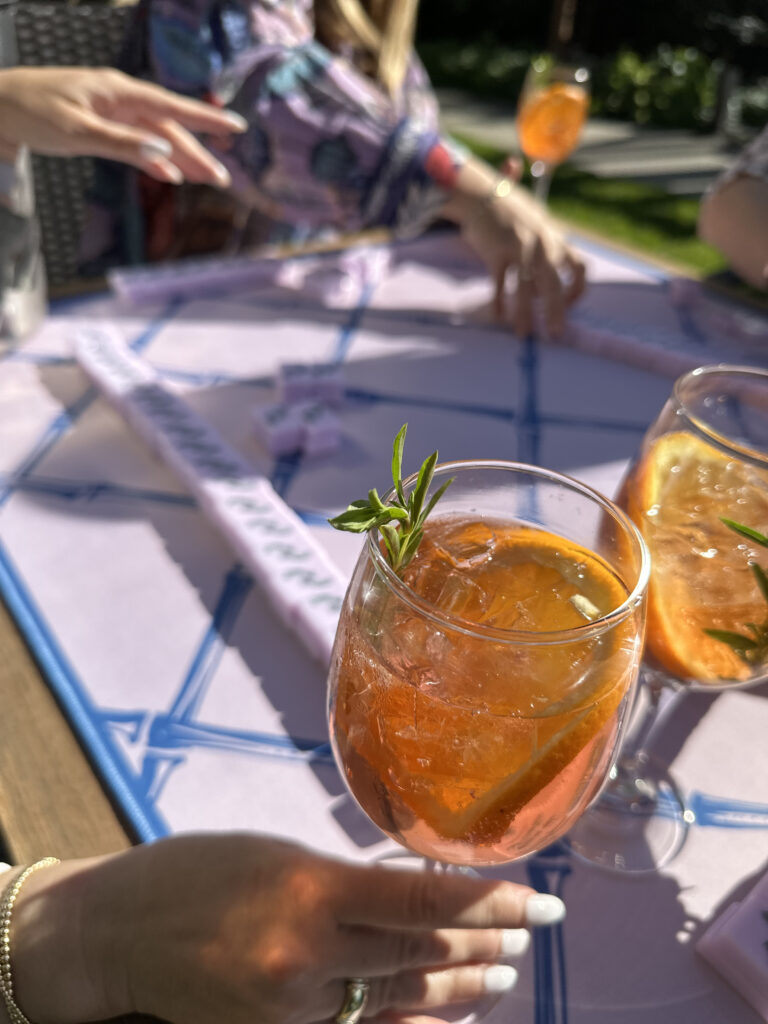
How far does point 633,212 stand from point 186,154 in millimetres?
4653

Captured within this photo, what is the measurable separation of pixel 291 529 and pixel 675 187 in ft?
18.9

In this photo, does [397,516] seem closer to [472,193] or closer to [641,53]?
[472,193]

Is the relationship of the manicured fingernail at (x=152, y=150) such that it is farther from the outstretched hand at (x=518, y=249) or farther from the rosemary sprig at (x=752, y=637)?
the rosemary sprig at (x=752, y=637)

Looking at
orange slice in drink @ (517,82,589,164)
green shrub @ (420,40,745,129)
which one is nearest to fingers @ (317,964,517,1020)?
orange slice in drink @ (517,82,589,164)

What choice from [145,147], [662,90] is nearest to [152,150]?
[145,147]

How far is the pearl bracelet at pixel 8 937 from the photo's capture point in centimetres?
56

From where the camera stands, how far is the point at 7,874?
23.2 inches

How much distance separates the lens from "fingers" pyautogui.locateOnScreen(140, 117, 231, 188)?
1167 mm

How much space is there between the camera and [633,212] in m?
5.22

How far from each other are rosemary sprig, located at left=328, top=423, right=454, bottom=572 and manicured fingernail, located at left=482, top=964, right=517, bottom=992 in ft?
0.86

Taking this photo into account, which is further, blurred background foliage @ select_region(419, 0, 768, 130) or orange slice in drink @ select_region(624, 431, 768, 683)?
blurred background foliage @ select_region(419, 0, 768, 130)

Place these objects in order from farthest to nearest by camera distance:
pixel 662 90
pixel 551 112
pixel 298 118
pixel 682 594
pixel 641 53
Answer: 1. pixel 641 53
2. pixel 662 90
3. pixel 551 112
4. pixel 298 118
5. pixel 682 594

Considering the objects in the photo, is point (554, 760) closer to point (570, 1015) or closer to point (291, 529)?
point (570, 1015)

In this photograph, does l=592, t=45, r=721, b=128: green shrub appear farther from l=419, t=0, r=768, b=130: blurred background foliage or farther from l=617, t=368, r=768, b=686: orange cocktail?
l=617, t=368, r=768, b=686: orange cocktail
